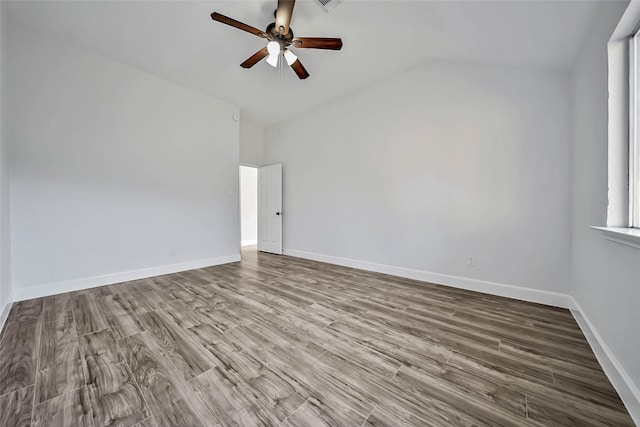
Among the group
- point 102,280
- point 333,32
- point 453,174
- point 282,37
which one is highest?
point 333,32

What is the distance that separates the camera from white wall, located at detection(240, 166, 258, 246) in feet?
23.7

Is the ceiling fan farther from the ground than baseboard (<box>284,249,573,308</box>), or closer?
farther from the ground

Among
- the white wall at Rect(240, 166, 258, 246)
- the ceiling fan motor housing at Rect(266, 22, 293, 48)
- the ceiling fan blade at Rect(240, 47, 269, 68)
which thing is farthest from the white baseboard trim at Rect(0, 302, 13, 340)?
the white wall at Rect(240, 166, 258, 246)

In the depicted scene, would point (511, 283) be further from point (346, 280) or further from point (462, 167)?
point (346, 280)

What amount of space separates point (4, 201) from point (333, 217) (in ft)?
13.1

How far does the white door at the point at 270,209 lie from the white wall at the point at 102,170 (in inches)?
52.8

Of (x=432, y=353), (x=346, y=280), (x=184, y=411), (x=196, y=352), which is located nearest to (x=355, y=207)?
(x=346, y=280)

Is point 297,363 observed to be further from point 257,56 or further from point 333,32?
point 333,32

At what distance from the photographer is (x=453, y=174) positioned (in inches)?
126

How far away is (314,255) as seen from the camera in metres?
4.83

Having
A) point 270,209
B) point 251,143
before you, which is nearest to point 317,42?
point 251,143

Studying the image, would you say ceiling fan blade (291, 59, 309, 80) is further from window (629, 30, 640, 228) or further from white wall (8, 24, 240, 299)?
window (629, 30, 640, 228)

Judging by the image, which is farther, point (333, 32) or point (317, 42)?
point (333, 32)

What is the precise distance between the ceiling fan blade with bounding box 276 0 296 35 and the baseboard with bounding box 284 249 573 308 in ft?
10.9
